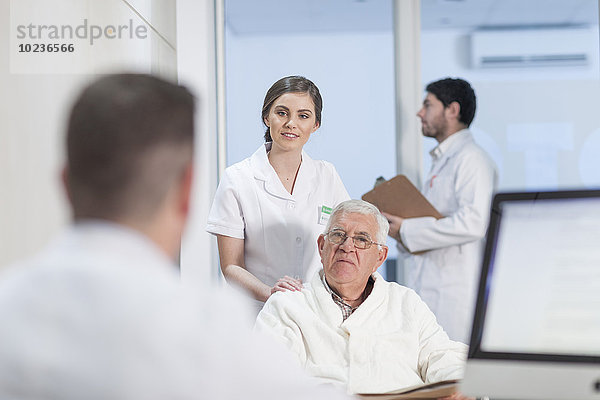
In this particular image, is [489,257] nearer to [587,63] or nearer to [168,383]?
[168,383]

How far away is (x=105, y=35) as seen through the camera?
11.3ft

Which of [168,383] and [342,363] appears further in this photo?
[342,363]

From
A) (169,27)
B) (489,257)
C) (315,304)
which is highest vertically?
(169,27)

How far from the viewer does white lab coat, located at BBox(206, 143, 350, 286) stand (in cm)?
305

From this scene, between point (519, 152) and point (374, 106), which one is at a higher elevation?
point (374, 106)

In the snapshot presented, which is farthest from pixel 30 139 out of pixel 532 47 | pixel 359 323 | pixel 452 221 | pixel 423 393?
pixel 532 47

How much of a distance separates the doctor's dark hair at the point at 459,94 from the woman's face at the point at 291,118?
1100 millimetres

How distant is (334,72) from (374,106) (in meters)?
0.30

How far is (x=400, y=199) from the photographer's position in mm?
3516

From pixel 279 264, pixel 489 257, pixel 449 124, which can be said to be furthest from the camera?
pixel 449 124

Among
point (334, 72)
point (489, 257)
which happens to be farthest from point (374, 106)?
point (489, 257)

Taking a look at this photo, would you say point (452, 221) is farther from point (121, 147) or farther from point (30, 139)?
point (121, 147)

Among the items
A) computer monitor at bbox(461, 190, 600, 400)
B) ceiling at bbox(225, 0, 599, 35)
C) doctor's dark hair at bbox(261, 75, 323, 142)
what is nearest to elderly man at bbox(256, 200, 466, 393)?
doctor's dark hair at bbox(261, 75, 323, 142)

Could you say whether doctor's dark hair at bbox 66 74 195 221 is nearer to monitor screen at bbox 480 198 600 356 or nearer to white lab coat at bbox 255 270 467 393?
monitor screen at bbox 480 198 600 356
